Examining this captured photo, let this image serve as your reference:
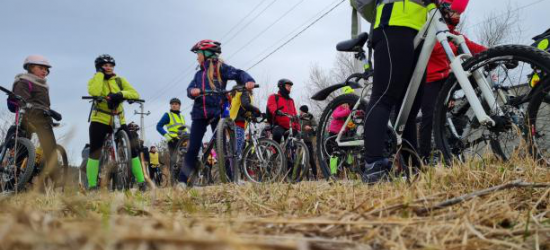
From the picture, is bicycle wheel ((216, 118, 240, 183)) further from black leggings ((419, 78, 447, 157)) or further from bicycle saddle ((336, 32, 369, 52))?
black leggings ((419, 78, 447, 157))

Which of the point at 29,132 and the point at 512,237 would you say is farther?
the point at 29,132

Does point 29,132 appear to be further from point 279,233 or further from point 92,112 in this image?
point 279,233

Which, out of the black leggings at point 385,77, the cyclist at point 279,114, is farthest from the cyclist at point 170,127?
the black leggings at point 385,77

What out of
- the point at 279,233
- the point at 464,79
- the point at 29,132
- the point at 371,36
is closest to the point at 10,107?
the point at 29,132

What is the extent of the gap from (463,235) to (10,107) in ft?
→ 19.3

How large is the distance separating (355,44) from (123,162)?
3.46m

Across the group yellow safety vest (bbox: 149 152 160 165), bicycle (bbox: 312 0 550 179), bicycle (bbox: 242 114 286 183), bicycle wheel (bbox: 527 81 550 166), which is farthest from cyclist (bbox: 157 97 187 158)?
bicycle wheel (bbox: 527 81 550 166)

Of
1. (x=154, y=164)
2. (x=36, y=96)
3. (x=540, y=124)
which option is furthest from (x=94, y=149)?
(x=154, y=164)

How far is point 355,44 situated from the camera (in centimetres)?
341

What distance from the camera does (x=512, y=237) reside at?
87 cm

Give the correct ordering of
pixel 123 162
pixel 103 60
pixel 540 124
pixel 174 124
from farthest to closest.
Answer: pixel 174 124, pixel 103 60, pixel 123 162, pixel 540 124

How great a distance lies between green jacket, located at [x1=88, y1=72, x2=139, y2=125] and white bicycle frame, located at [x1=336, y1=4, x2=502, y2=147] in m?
3.66

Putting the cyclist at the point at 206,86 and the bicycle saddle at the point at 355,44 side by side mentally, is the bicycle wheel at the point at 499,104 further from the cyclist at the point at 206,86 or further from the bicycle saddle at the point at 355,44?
the cyclist at the point at 206,86

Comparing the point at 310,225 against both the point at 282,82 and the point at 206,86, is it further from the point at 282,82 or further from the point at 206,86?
the point at 282,82
